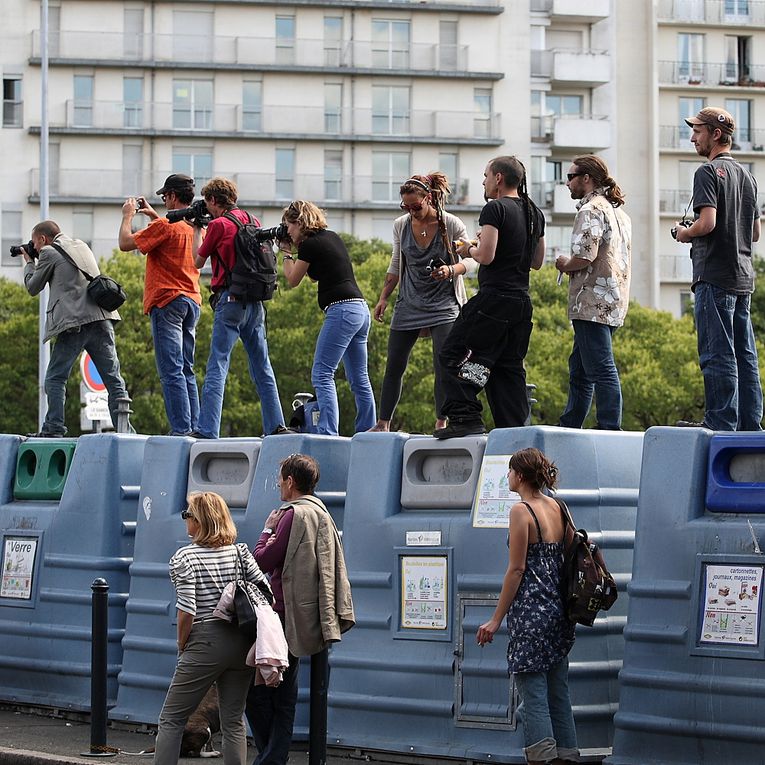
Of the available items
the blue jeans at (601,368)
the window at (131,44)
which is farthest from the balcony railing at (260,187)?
the blue jeans at (601,368)

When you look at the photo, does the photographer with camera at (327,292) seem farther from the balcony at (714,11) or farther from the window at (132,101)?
the balcony at (714,11)

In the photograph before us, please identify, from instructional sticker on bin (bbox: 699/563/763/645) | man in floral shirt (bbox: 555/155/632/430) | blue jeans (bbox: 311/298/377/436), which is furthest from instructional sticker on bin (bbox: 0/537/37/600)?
instructional sticker on bin (bbox: 699/563/763/645)

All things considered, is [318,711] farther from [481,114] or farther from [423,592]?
[481,114]

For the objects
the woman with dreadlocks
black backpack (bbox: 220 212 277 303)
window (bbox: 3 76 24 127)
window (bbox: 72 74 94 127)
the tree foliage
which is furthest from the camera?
window (bbox: 3 76 24 127)

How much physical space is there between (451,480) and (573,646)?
116 cm

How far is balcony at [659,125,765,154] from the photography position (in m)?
70.8

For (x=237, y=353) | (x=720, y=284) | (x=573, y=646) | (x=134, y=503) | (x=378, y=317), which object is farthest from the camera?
(x=237, y=353)

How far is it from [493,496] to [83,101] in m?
55.6

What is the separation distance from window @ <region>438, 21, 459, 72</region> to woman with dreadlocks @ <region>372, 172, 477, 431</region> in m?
54.4

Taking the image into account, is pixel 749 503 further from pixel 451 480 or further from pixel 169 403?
pixel 169 403

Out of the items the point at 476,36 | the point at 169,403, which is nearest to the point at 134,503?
the point at 169,403

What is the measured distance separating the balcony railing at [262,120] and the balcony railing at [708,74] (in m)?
10.8

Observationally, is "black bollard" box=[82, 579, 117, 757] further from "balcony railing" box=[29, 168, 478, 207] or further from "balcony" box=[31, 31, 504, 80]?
"balcony" box=[31, 31, 504, 80]

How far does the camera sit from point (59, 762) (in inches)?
357
